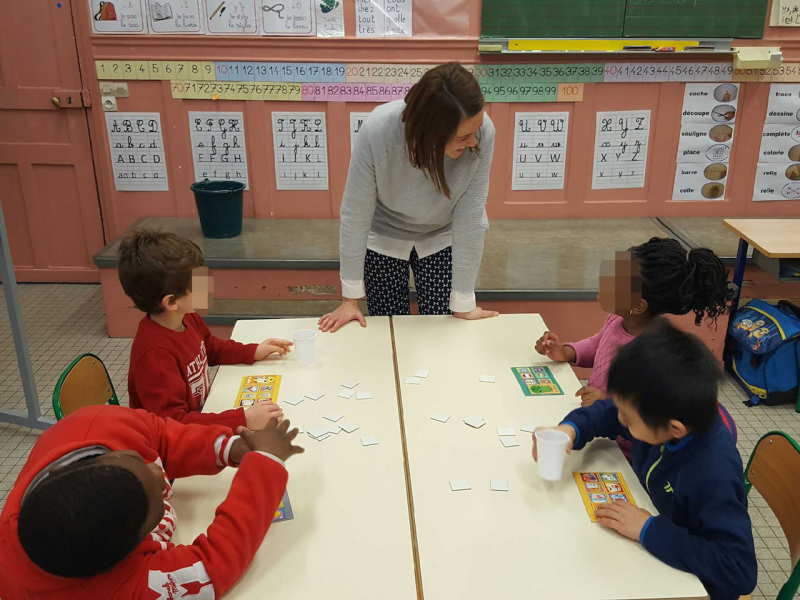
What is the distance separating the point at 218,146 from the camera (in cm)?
372

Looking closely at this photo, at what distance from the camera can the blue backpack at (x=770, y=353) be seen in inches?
113

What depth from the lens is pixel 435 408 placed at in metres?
1.62

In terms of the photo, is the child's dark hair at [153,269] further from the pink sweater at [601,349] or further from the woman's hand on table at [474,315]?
the pink sweater at [601,349]

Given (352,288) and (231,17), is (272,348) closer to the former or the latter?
(352,288)

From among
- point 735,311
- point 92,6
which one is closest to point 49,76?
point 92,6

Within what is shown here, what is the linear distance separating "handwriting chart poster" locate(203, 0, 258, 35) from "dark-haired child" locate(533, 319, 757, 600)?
2.93m

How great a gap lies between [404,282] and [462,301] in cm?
30

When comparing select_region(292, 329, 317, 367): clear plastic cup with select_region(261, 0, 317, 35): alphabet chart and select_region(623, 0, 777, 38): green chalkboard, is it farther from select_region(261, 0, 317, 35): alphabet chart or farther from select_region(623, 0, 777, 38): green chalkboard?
select_region(623, 0, 777, 38): green chalkboard

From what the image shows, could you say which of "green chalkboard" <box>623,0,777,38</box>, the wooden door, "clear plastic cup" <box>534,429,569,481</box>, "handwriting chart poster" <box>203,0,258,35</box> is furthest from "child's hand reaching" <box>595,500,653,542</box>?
the wooden door

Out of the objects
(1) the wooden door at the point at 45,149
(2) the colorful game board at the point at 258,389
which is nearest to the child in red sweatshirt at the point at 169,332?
(2) the colorful game board at the point at 258,389

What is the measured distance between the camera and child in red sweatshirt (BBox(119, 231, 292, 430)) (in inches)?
60.9

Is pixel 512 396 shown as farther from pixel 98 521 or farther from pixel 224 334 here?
pixel 224 334

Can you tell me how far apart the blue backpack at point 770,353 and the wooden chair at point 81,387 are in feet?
8.50

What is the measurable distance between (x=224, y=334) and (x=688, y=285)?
7.52 ft
